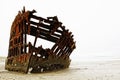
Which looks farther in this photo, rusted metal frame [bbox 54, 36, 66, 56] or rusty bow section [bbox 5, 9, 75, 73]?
rusted metal frame [bbox 54, 36, 66, 56]

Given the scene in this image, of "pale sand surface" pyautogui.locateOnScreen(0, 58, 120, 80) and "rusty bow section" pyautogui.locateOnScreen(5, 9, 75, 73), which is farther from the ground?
"rusty bow section" pyautogui.locateOnScreen(5, 9, 75, 73)

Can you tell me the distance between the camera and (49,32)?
13875 mm

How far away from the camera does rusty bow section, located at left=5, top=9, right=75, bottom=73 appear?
13125 mm

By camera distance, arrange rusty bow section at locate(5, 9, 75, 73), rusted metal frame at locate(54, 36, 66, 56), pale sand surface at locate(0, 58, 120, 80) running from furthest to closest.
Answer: rusted metal frame at locate(54, 36, 66, 56) → rusty bow section at locate(5, 9, 75, 73) → pale sand surface at locate(0, 58, 120, 80)

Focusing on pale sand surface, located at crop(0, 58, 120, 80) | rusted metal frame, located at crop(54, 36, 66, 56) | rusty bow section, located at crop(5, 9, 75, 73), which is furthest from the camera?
rusted metal frame, located at crop(54, 36, 66, 56)

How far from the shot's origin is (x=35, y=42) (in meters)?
13.0

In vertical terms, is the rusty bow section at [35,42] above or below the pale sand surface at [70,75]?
above

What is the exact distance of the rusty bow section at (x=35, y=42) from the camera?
43.1 ft

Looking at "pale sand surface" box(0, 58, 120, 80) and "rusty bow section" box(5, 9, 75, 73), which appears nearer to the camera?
"pale sand surface" box(0, 58, 120, 80)

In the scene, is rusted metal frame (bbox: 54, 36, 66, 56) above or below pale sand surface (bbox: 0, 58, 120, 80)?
above

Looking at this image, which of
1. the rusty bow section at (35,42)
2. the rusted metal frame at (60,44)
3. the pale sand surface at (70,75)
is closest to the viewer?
the pale sand surface at (70,75)

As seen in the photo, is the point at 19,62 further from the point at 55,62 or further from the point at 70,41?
the point at 70,41

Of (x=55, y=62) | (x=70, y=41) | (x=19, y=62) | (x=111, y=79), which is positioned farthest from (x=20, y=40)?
(x=111, y=79)

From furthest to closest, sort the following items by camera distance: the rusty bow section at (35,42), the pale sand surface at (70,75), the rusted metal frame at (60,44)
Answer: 1. the rusted metal frame at (60,44)
2. the rusty bow section at (35,42)
3. the pale sand surface at (70,75)
